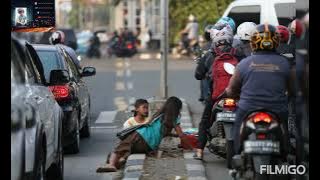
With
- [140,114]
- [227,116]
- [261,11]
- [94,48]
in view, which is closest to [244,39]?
[140,114]

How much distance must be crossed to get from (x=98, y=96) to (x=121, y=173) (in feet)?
39.7

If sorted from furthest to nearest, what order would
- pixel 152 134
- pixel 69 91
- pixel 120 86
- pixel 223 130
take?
pixel 120 86 → pixel 69 91 → pixel 152 134 → pixel 223 130

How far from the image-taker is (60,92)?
40.8ft

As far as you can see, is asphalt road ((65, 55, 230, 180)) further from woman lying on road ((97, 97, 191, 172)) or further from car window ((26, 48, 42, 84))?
car window ((26, 48, 42, 84))

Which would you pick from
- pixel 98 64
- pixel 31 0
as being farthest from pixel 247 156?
pixel 98 64

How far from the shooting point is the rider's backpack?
10953 millimetres

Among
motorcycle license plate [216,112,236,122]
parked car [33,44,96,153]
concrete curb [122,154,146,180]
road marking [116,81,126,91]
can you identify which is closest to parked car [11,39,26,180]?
concrete curb [122,154,146,180]

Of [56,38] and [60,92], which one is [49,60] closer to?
[60,92]

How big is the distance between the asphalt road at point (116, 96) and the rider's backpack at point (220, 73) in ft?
3.28

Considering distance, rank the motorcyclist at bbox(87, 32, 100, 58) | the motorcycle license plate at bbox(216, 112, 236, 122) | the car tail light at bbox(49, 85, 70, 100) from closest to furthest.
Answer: the motorcycle license plate at bbox(216, 112, 236, 122) → the car tail light at bbox(49, 85, 70, 100) → the motorcyclist at bbox(87, 32, 100, 58)

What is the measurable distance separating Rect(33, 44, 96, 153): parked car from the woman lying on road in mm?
957

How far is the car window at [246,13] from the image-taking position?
1724cm

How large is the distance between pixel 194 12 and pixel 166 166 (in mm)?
22480
